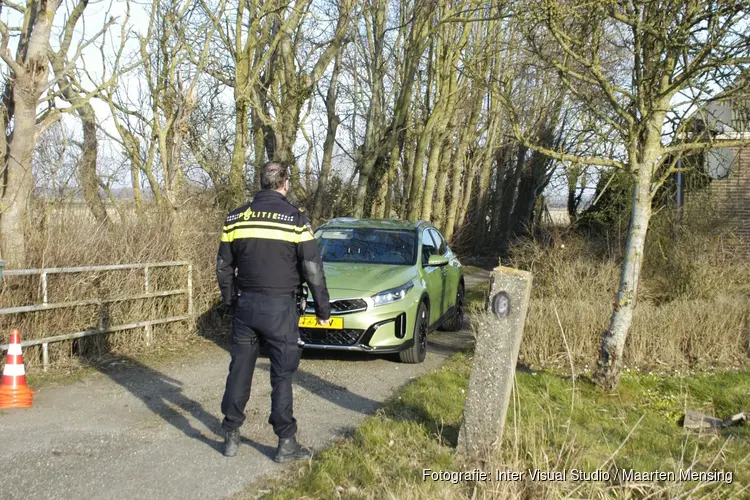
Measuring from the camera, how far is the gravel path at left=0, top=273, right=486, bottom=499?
14.8 ft

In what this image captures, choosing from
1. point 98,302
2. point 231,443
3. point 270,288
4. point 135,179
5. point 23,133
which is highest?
point 23,133

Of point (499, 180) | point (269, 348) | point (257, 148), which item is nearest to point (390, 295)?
point (269, 348)

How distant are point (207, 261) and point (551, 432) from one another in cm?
617

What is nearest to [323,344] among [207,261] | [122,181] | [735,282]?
[207,261]

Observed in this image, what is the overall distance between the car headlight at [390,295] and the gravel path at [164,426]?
798 mm

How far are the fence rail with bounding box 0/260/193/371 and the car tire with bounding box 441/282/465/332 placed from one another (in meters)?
3.97

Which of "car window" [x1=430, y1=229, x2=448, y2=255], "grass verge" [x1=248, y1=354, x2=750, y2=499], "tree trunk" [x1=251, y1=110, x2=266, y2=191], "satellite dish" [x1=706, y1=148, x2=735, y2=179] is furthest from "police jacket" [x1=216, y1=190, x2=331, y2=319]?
"tree trunk" [x1=251, y1=110, x2=266, y2=191]

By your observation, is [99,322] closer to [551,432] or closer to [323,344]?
[323,344]

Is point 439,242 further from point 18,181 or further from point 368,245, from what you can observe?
point 18,181

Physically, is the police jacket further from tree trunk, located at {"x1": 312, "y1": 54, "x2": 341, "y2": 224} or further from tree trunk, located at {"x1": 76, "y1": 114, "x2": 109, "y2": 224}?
tree trunk, located at {"x1": 312, "y1": 54, "x2": 341, "y2": 224}

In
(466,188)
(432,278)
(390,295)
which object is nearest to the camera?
(390,295)

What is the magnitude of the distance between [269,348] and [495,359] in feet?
5.06

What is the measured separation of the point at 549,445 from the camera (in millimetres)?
4879

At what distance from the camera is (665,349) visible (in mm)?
8375
